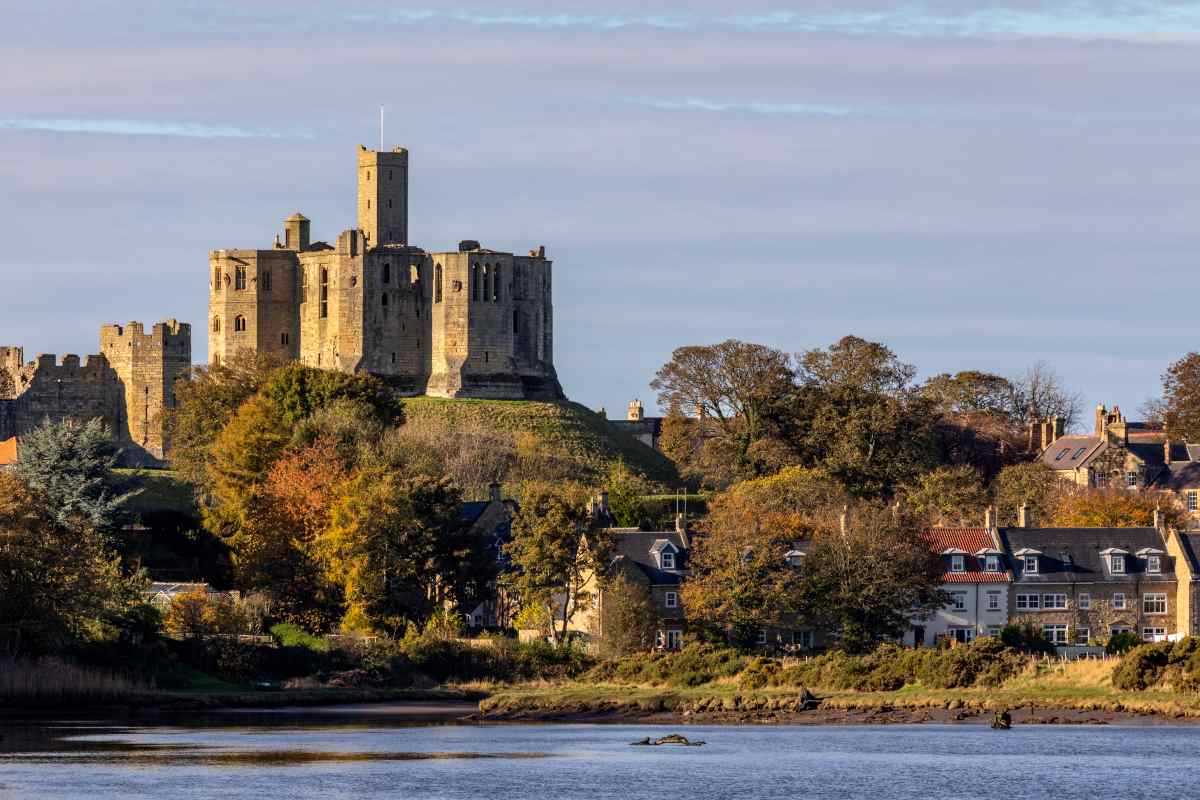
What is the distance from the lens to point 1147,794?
6156cm

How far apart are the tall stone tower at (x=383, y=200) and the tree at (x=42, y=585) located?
2692 inches

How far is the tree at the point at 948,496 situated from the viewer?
112188 mm

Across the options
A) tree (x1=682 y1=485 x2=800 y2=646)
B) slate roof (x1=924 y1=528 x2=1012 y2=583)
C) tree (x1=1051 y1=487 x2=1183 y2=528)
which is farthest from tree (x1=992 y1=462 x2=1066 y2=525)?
tree (x1=682 y1=485 x2=800 y2=646)

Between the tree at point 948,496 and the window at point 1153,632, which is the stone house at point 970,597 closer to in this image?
the window at point 1153,632

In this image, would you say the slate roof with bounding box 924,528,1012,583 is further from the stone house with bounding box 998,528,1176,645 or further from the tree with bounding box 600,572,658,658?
the tree with bounding box 600,572,658,658

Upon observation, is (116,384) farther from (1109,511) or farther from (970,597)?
(970,597)

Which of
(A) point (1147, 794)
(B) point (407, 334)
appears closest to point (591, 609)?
(A) point (1147, 794)

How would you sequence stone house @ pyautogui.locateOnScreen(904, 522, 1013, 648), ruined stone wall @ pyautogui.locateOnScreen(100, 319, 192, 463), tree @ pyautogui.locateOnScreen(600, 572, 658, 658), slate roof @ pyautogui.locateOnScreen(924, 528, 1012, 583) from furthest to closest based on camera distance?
ruined stone wall @ pyautogui.locateOnScreen(100, 319, 192, 463) → slate roof @ pyautogui.locateOnScreen(924, 528, 1012, 583) → stone house @ pyautogui.locateOnScreen(904, 522, 1013, 648) → tree @ pyautogui.locateOnScreen(600, 572, 658, 658)

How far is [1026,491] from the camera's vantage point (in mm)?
117375

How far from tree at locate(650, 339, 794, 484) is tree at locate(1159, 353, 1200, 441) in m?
23.5

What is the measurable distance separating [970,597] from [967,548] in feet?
6.67

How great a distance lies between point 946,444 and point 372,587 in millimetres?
50007

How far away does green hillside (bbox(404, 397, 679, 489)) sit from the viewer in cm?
14075

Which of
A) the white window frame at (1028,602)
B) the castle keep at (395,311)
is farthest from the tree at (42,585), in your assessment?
the castle keep at (395,311)
